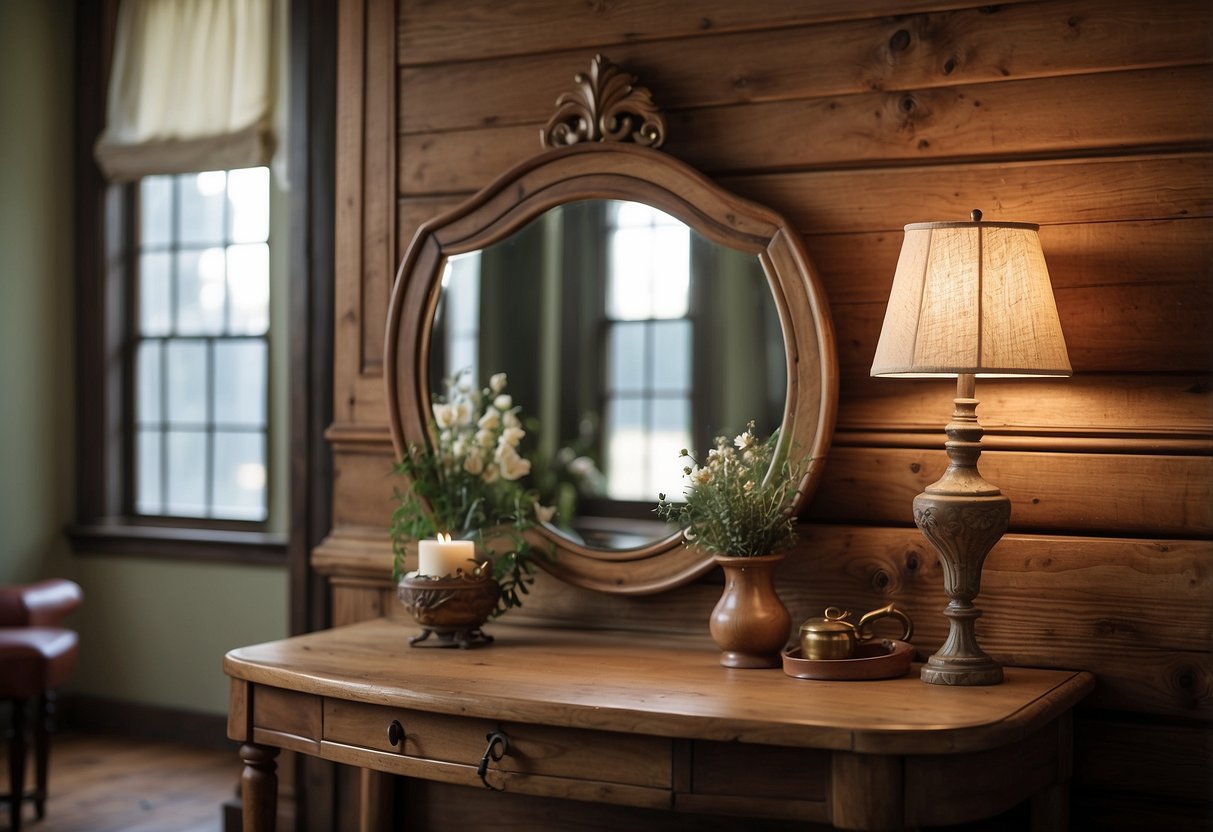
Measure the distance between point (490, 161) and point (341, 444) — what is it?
0.79m

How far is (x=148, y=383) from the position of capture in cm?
466

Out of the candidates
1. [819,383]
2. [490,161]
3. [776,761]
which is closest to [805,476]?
[819,383]

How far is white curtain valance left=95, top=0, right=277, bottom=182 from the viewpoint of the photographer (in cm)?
427

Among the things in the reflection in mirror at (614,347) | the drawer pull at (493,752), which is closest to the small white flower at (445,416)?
the reflection in mirror at (614,347)

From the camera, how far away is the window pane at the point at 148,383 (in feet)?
15.2

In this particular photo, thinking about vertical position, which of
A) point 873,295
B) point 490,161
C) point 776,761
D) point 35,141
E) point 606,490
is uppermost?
point 35,141

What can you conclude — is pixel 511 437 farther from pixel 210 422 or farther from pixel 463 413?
pixel 210 422

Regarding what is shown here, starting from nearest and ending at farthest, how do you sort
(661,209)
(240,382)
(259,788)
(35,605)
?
(259,788) < (661,209) < (35,605) < (240,382)

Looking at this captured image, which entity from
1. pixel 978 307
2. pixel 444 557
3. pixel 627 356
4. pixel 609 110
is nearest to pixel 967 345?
pixel 978 307

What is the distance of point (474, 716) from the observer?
7.02 feet

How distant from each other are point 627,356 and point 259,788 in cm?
115

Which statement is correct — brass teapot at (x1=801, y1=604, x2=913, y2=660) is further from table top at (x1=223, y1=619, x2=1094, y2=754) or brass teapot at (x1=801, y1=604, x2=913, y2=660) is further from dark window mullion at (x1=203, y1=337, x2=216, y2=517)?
dark window mullion at (x1=203, y1=337, x2=216, y2=517)

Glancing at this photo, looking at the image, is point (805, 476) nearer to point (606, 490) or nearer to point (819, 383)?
point (819, 383)

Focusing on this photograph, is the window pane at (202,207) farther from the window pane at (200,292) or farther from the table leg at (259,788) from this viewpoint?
the table leg at (259,788)
